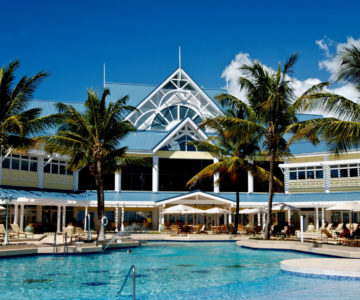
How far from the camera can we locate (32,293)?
38.7 feet

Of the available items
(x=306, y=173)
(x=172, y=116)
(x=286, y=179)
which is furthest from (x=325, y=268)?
(x=172, y=116)

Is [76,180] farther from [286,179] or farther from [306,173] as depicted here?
[306,173]

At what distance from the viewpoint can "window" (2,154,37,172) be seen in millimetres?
30869

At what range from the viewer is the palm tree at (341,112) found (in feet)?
56.6

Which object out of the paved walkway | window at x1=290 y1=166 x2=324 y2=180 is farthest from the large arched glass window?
the paved walkway

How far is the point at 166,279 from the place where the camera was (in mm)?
13945

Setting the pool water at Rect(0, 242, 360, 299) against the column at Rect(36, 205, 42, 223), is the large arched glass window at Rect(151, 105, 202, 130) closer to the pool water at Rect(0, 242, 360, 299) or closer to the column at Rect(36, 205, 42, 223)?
the column at Rect(36, 205, 42, 223)

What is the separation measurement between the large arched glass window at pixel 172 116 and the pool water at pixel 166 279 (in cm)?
1998

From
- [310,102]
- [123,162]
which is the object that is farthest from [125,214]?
[310,102]

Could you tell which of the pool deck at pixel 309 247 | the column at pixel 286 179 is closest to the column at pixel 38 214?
the pool deck at pixel 309 247

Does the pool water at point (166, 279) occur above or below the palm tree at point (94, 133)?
below

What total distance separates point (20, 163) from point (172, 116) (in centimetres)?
1342

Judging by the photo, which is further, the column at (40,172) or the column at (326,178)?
the column at (326,178)

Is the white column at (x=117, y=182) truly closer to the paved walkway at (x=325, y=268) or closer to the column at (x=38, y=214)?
the column at (x=38, y=214)
